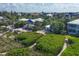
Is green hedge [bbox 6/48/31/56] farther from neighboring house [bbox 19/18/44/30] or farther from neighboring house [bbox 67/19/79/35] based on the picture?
neighboring house [bbox 67/19/79/35]

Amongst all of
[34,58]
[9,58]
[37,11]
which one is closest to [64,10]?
[37,11]

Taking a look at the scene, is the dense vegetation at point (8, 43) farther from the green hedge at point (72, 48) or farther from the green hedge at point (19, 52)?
the green hedge at point (72, 48)

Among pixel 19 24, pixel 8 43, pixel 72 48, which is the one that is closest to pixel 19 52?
pixel 8 43

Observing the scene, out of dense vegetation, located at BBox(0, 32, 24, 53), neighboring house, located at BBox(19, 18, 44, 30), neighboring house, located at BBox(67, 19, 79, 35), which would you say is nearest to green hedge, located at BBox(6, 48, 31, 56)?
dense vegetation, located at BBox(0, 32, 24, 53)

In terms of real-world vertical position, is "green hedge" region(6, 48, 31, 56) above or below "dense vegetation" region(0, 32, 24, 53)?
below

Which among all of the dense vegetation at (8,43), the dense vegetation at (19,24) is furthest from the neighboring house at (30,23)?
the dense vegetation at (8,43)
